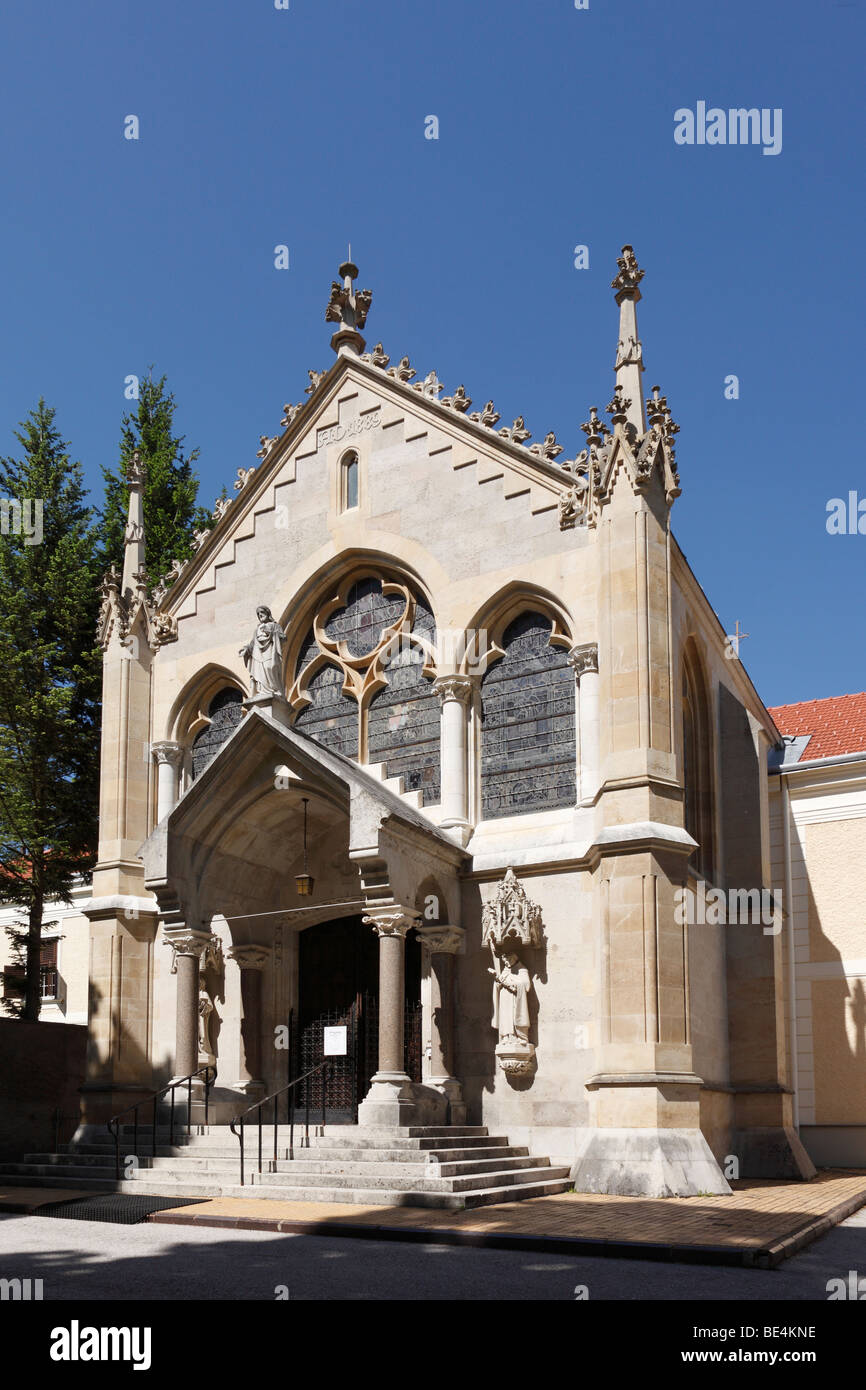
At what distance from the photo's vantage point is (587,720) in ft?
59.4

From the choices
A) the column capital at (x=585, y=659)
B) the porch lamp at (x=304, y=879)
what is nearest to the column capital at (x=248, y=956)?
the porch lamp at (x=304, y=879)

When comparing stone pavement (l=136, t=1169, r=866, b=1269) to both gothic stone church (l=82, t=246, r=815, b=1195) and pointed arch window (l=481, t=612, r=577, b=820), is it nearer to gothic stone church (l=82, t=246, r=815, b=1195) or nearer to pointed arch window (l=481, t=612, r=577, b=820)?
gothic stone church (l=82, t=246, r=815, b=1195)

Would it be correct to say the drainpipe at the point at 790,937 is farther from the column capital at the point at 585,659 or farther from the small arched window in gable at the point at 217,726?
the small arched window in gable at the point at 217,726

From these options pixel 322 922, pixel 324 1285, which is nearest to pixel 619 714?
pixel 322 922

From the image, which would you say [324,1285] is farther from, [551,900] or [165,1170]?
[551,900]

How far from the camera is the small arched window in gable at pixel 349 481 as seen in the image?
21.5 meters

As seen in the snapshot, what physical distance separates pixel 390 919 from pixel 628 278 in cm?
927

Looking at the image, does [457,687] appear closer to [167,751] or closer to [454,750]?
[454,750]

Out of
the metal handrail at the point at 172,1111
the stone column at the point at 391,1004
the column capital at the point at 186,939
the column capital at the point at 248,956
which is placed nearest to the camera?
the stone column at the point at 391,1004

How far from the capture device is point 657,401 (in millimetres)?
18188

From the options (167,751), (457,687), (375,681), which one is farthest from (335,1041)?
(167,751)

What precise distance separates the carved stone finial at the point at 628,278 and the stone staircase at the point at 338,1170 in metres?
11.3

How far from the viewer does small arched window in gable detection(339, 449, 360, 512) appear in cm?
2150

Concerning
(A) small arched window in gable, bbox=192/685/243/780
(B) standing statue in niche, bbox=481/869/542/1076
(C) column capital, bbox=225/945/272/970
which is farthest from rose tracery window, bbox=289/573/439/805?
(C) column capital, bbox=225/945/272/970
